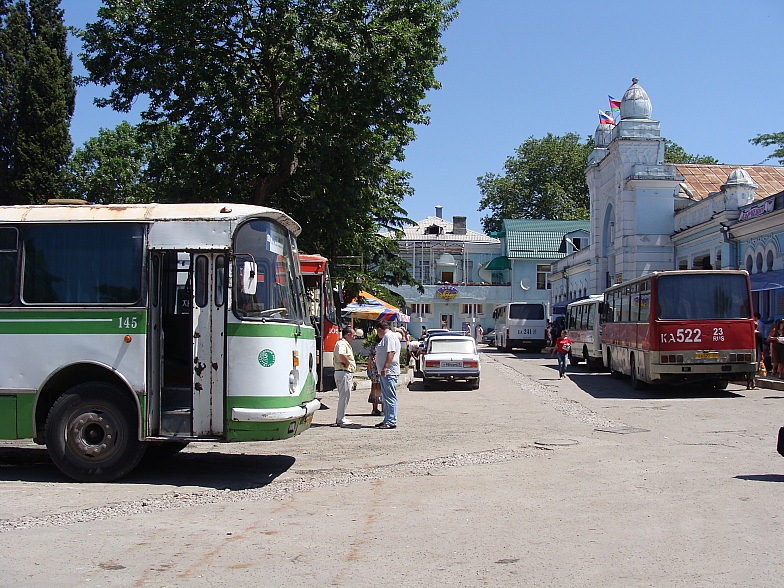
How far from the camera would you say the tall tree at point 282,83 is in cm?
2252

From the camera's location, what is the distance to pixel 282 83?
2311 centimetres

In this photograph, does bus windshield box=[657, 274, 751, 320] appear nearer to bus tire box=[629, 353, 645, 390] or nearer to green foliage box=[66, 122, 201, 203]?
bus tire box=[629, 353, 645, 390]

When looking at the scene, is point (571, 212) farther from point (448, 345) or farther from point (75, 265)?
point (75, 265)

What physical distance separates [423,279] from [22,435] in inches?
2895

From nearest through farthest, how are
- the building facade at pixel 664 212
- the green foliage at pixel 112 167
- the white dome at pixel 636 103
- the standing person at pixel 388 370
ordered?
the standing person at pixel 388 370, the building facade at pixel 664 212, the white dome at pixel 636 103, the green foliage at pixel 112 167

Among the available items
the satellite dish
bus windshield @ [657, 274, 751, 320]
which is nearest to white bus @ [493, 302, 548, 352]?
bus windshield @ [657, 274, 751, 320]

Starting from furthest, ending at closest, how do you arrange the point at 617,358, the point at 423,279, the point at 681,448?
1. the point at 423,279
2. the point at 617,358
3. the point at 681,448

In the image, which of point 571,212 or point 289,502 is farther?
point 571,212

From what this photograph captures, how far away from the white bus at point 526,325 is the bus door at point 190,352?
42.5m

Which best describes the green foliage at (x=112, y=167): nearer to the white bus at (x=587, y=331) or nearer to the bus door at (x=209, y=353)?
the white bus at (x=587, y=331)

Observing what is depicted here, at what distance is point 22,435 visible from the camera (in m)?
9.95

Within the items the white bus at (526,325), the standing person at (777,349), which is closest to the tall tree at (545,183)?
the white bus at (526,325)

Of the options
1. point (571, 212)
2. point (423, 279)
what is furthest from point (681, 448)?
A: point (571, 212)

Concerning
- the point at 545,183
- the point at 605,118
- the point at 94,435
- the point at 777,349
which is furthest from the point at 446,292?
the point at 94,435
